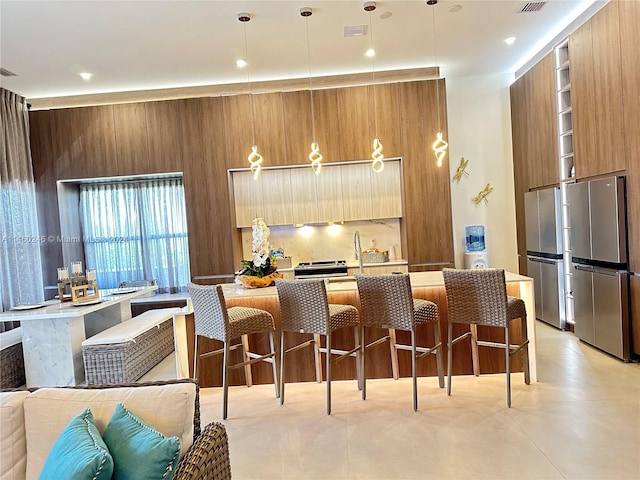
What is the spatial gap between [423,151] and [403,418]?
11.7 feet

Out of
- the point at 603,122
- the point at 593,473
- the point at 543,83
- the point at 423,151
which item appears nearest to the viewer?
the point at 593,473

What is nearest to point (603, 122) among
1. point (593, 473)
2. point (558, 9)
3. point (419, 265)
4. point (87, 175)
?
point (558, 9)

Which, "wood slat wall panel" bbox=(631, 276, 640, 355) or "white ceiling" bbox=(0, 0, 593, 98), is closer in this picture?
"wood slat wall panel" bbox=(631, 276, 640, 355)

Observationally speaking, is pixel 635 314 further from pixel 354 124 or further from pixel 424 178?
pixel 354 124

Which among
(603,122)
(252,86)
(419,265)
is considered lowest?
(419,265)

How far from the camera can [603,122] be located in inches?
162

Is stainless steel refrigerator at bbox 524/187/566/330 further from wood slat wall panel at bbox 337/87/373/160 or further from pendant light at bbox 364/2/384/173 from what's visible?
wood slat wall panel at bbox 337/87/373/160

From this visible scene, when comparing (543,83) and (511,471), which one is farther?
(543,83)

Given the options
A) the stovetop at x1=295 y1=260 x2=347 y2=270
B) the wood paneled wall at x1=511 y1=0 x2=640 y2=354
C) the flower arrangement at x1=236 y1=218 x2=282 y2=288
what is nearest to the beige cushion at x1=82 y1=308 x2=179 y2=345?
the flower arrangement at x1=236 y1=218 x2=282 y2=288

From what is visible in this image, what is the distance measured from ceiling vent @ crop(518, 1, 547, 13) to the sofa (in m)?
4.52

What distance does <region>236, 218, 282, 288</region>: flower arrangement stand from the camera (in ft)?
12.5

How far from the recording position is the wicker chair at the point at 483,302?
10.2 feet

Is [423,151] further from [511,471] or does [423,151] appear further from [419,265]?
[511,471]

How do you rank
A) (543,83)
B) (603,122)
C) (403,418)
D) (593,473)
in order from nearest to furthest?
(593,473)
(403,418)
(603,122)
(543,83)
